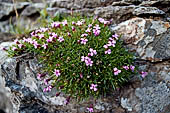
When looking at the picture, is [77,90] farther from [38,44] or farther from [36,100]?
[38,44]

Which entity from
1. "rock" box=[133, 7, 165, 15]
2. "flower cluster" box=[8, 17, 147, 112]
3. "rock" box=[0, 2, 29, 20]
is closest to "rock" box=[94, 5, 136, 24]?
"rock" box=[133, 7, 165, 15]

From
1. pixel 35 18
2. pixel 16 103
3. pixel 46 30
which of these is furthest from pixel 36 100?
pixel 35 18

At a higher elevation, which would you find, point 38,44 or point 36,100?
point 38,44

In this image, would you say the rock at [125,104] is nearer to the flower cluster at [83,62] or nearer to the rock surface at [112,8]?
the flower cluster at [83,62]

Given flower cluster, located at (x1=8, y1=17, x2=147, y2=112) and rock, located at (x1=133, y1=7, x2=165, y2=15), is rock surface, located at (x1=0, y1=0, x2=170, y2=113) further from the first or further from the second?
flower cluster, located at (x1=8, y1=17, x2=147, y2=112)

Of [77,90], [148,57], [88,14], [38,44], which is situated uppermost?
[88,14]

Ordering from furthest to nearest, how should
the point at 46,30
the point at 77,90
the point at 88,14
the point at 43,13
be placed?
the point at 43,13 → the point at 88,14 → the point at 46,30 → the point at 77,90

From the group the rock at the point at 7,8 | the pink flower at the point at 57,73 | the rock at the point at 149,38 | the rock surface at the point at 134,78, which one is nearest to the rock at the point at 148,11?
the rock surface at the point at 134,78

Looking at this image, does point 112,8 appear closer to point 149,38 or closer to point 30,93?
point 149,38
